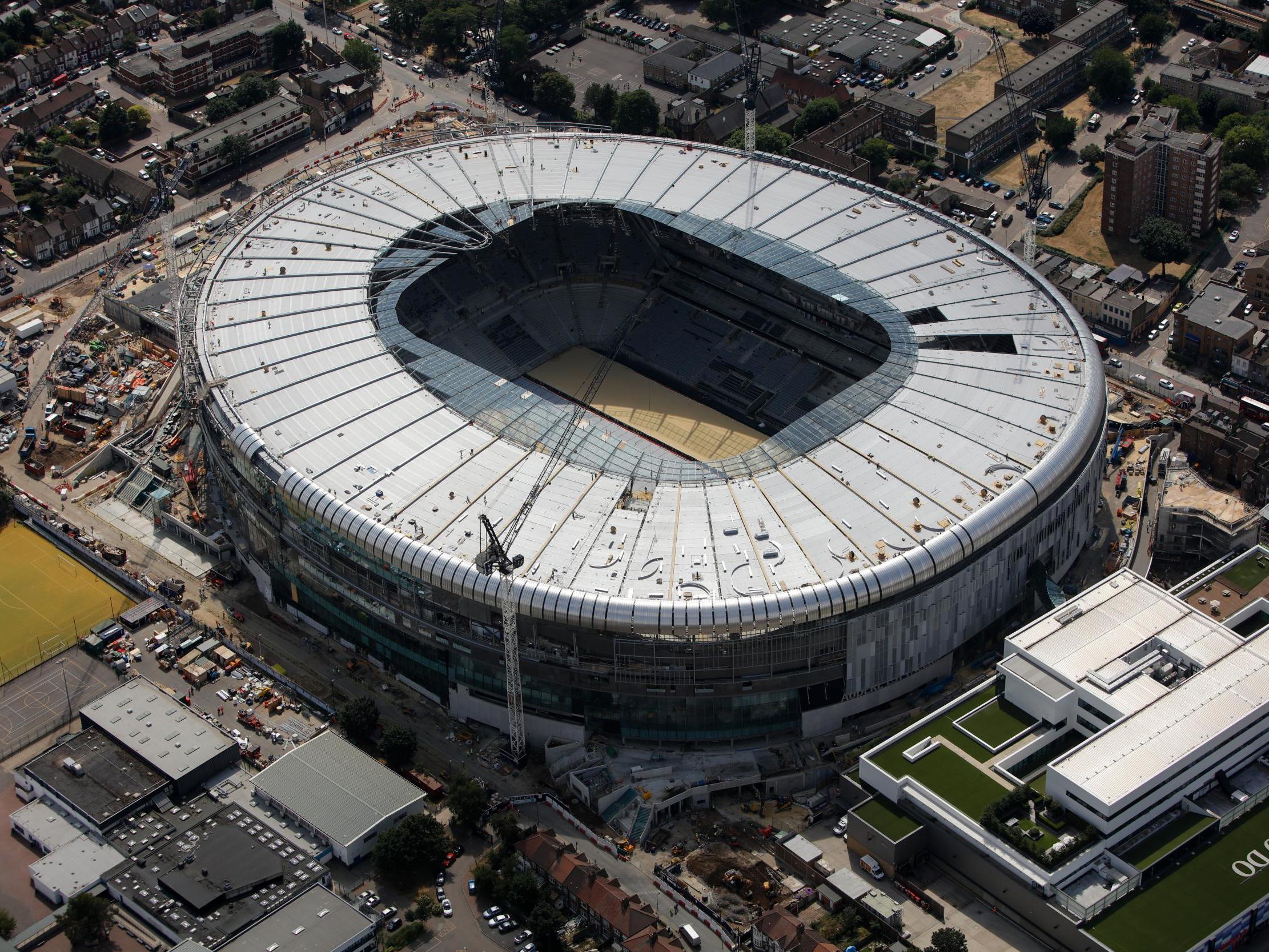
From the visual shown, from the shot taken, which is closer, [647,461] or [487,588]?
[487,588]

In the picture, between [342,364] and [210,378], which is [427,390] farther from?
[210,378]

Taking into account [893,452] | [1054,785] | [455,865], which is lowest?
[455,865]

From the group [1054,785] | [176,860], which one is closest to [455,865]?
[176,860]

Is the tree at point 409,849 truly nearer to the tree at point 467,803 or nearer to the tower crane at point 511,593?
the tree at point 467,803

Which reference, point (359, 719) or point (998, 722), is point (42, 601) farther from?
point (998, 722)

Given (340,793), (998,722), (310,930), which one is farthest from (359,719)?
(998,722)

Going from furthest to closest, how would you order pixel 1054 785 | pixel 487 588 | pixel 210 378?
pixel 210 378 → pixel 487 588 → pixel 1054 785
